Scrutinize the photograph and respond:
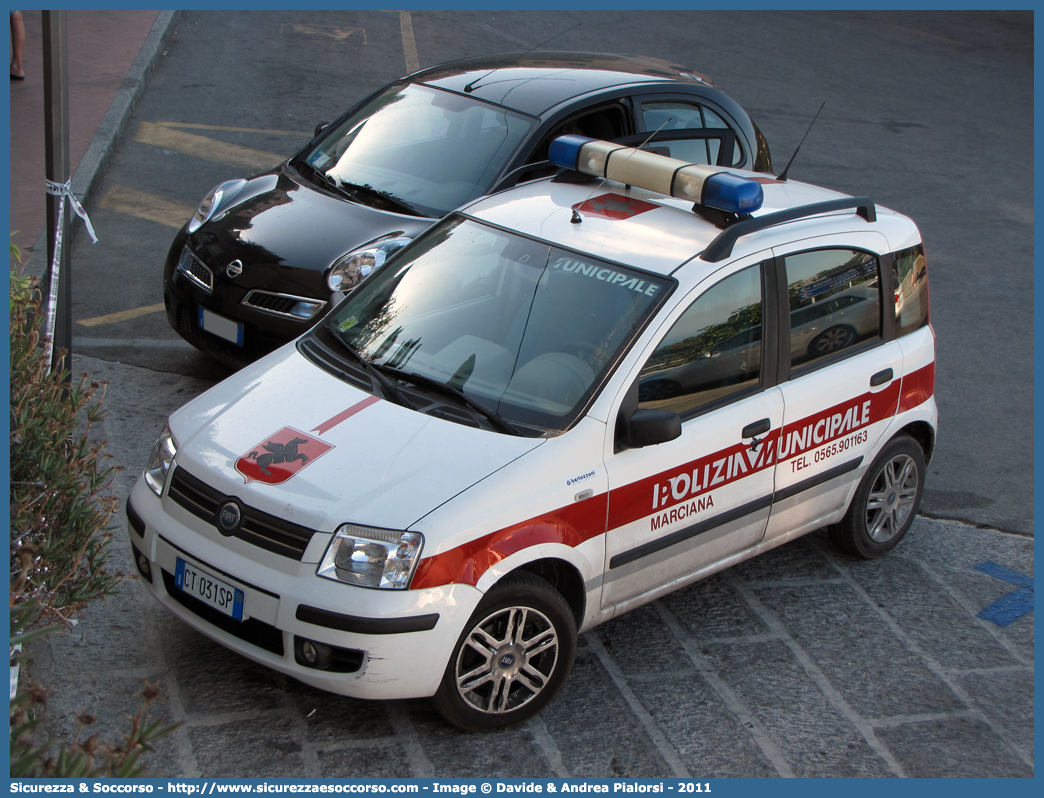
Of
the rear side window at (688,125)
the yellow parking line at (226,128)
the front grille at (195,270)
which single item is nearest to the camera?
the front grille at (195,270)

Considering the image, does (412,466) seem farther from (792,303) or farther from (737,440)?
(792,303)

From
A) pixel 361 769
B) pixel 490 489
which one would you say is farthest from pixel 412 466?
pixel 361 769

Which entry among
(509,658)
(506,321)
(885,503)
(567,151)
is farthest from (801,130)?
(509,658)

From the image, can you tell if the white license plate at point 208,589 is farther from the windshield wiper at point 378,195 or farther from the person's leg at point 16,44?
the person's leg at point 16,44

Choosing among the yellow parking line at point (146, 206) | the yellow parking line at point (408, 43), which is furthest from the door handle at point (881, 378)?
the yellow parking line at point (408, 43)

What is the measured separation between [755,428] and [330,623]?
1.93m

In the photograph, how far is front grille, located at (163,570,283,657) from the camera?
379cm

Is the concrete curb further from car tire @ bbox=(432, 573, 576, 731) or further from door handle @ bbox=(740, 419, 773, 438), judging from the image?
door handle @ bbox=(740, 419, 773, 438)

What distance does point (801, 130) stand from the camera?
13.4 meters

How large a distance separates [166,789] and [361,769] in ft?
2.41

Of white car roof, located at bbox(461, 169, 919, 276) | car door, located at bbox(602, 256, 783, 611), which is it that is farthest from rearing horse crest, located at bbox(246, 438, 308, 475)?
white car roof, located at bbox(461, 169, 919, 276)

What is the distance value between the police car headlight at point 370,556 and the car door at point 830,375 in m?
1.82

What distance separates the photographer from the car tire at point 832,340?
486 cm

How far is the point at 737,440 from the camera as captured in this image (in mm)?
4516
